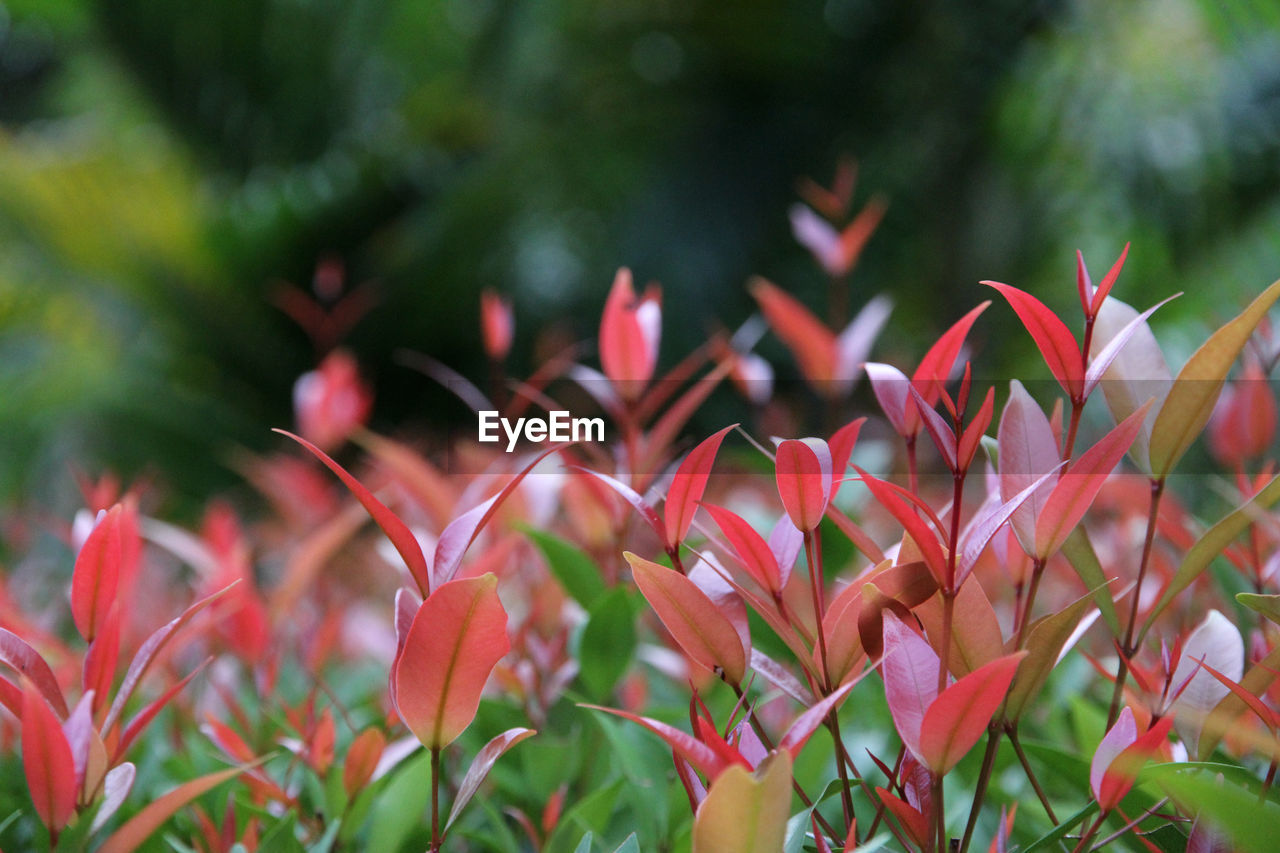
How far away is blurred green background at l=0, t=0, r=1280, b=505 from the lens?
99.4 inches

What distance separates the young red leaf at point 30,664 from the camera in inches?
12.9

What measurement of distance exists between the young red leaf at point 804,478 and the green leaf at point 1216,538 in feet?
0.46

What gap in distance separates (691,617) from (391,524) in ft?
0.36

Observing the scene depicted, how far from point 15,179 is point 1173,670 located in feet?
9.81

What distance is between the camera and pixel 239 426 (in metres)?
2.41

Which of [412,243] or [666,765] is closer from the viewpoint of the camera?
[666,765]

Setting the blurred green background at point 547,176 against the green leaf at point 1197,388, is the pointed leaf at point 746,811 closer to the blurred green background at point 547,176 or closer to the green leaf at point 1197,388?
the green leaf at point 1197,388

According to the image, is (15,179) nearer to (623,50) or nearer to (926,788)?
(623,50)

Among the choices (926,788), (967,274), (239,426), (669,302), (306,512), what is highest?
(926,788)

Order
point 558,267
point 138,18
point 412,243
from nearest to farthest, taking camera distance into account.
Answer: point 412,243
point 138,18
point 558,267

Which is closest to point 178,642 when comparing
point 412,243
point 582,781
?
point 582,781

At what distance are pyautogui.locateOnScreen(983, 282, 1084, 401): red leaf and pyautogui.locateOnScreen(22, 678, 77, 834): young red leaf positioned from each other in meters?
0.35

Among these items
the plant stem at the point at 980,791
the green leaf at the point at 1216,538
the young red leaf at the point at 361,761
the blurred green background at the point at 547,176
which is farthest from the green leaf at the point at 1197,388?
the blurred green background at the point at 547,176

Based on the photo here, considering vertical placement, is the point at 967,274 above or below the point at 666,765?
below
